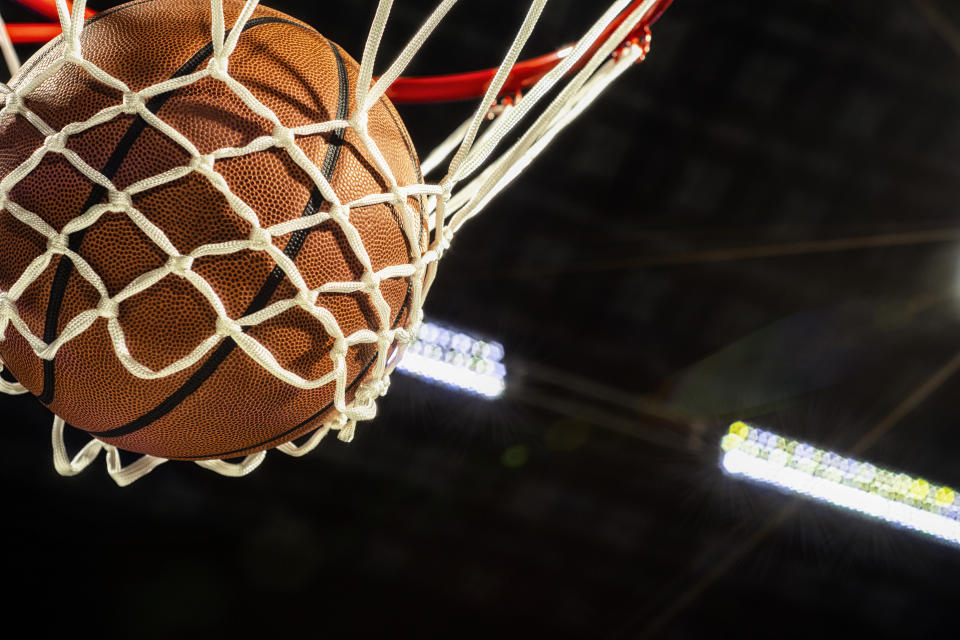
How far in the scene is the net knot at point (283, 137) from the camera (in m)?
0.74

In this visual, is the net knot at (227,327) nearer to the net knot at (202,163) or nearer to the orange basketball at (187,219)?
the orange basketball at (187,219)

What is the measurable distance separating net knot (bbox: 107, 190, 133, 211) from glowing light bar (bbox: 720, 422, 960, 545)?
3444mm

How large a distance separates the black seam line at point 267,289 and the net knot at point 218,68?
12 centimetres

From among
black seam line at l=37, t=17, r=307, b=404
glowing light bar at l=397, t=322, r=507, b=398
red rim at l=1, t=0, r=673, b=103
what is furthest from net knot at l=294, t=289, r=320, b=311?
glowing light bar at l=397, t=322, r=507, b=398

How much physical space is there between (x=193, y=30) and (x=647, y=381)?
122 inches

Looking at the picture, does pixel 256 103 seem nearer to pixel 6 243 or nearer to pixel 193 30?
pixel 193 30

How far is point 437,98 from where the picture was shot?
135 cm

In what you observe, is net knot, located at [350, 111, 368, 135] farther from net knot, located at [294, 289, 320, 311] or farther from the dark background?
the dark background

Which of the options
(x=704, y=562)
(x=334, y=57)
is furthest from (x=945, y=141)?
(x=334, y=57)

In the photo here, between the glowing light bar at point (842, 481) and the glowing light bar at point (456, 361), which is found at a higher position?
the glowing light bar at point (842, 481)

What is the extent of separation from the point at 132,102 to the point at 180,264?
0.17 metres

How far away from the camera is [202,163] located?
2.36 ft

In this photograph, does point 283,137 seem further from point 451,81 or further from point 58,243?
point 451,81

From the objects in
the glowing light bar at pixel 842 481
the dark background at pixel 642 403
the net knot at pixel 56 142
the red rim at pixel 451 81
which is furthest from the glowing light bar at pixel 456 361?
the net knot at pixel 56 142
